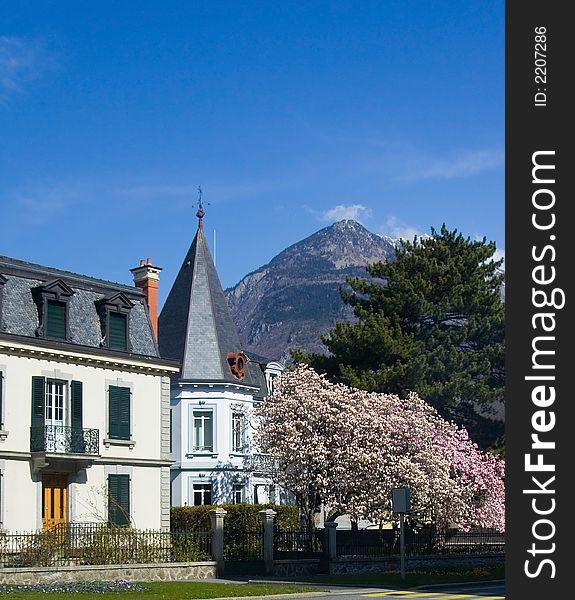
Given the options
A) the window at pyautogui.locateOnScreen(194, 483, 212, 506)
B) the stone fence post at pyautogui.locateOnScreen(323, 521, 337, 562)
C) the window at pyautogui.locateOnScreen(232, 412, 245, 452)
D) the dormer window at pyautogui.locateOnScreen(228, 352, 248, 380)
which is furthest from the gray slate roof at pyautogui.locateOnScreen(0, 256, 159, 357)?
the window at pyautogui.locateOnScreen(232, 412, 245, 452)

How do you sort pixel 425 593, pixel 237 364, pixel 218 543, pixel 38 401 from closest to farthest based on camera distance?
pixel 425 593 → pixel 218 543 → pixel 38 401 → pixel 237 364

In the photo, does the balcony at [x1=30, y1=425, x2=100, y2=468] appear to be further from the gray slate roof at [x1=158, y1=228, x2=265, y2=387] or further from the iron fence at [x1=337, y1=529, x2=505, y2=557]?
the gray slate roof at [x1=158, y1=228, x2=265, y2=387]

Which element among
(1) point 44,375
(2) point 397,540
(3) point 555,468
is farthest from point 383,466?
(3) point 555,468

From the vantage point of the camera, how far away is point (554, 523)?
10.0 metres

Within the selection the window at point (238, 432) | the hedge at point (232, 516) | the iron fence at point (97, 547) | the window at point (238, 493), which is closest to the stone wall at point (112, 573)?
the iron fence at point (97, 547)

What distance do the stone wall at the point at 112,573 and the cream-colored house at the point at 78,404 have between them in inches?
245

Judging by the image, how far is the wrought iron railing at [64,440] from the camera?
3759cm

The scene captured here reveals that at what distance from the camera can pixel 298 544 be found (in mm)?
38375

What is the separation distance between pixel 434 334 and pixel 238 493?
1444 cm

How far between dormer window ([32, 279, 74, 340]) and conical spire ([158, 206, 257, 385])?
14.4 metres

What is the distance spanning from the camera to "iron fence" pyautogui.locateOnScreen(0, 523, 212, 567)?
32.1m

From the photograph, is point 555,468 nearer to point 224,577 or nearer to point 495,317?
point 224,577

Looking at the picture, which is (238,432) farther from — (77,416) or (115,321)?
(77,416)

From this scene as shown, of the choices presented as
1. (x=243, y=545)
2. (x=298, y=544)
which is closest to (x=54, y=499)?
(x=243, y=545)
